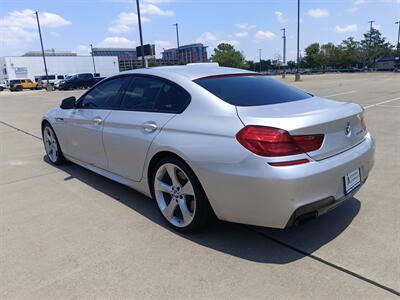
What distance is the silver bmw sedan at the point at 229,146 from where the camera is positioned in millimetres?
2551

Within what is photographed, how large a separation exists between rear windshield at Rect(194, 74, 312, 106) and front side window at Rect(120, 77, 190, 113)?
0.78ft

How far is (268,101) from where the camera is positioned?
3.16 meters

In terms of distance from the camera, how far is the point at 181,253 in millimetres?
2904

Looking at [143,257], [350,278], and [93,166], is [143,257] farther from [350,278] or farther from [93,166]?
[93,166]

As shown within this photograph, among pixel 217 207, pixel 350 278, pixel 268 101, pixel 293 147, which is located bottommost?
pixel 350 278

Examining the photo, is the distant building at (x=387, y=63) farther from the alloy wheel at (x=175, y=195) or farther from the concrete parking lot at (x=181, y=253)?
the alloy wheel at (x=175, y=195)

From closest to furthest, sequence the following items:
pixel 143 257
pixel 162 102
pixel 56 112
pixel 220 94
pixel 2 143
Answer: pixel 143 257 → pixel 220 94 → pixel 162 102 → pixel 56 112 → pixel 2 143

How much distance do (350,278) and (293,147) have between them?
1.01m

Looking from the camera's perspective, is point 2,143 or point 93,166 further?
point 2,143

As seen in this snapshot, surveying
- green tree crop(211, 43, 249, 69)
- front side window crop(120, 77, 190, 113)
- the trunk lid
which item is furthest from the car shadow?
green tree crop(211, 43, 249, 69)

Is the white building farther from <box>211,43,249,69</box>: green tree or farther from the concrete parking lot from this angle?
the concrete parking lot

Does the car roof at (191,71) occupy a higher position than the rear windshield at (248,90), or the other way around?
the car roof at (191,71)

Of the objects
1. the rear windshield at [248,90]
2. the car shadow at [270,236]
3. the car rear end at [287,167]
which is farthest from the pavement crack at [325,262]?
the rear windshield at [248,90]

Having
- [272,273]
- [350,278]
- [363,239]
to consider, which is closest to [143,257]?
[272,273]
